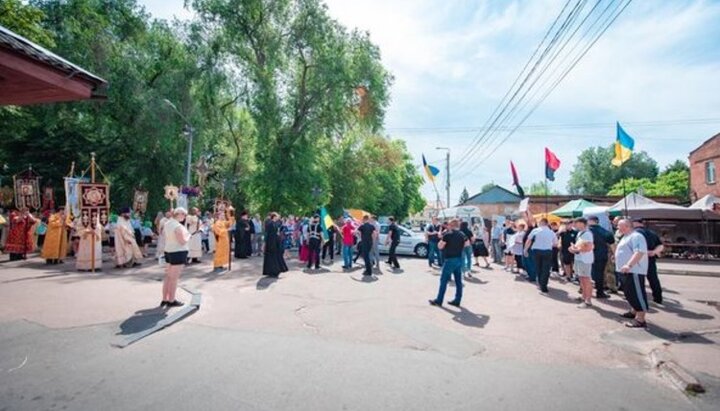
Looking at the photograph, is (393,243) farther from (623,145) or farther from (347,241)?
(623,145)

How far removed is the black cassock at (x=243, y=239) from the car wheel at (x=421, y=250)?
7985 mm

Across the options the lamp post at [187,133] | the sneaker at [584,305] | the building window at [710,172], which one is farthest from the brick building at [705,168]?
the lamp post at [187,133]

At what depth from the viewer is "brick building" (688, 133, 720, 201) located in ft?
102

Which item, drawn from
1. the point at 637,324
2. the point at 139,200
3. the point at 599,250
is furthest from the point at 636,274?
the point at 139,200

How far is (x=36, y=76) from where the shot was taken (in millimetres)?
4305

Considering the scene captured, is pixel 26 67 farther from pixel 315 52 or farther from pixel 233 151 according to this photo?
pixel 233 151

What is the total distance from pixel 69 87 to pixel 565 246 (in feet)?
40.5

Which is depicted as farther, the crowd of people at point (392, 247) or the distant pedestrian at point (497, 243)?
the distant pedestrian at point (497, 243)

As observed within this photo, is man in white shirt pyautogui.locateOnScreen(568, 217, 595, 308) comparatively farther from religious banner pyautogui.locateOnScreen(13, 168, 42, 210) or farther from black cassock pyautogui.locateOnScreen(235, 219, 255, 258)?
religious banner pyautogui.locateOnScreen(13, 168, 42, 210)

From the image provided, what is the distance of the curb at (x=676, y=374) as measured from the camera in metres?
4.36

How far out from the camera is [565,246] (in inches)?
482

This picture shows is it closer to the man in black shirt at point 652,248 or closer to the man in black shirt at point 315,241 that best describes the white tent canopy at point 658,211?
the man in black shirt at point 652,248

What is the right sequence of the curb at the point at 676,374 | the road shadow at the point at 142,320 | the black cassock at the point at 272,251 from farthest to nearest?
1. the black cassock at the point at 272,251
2. the road shadow at the point at 142,320
3. the curb at the point at 676,374

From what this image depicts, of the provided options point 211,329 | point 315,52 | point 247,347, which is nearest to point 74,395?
point 247,347
